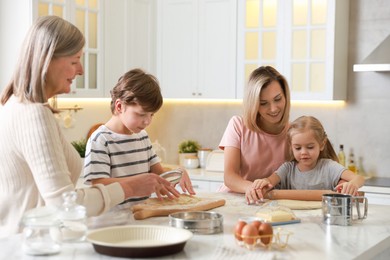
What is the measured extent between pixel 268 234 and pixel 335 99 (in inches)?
117

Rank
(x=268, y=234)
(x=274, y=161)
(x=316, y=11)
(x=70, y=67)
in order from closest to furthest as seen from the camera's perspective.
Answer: (x=268, y=234) → (x=70, y=67) → (x=274, y=161) → (x=316, y=11)

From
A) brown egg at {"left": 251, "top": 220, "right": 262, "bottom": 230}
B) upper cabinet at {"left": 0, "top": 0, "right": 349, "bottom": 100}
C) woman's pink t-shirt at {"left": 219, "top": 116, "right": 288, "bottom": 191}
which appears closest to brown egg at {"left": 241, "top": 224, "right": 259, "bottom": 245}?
brown egg at {"left": 251, "top": 220, "right": 262, "bottom": 230}

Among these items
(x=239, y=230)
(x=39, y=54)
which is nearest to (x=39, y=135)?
(x=39, y=54)

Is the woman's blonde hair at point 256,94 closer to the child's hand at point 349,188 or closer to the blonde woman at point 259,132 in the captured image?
the blonde woman at point 259,132

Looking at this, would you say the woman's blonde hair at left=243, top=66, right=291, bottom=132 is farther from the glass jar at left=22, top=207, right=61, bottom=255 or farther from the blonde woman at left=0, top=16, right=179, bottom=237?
the glass jar at left=22, top=207, right=61, bottom=255

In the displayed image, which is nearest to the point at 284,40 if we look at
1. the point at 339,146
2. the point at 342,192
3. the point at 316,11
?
the point at 316,11

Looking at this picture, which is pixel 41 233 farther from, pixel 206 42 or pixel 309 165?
pixel 206 42

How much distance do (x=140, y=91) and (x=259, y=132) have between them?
70 centimetres

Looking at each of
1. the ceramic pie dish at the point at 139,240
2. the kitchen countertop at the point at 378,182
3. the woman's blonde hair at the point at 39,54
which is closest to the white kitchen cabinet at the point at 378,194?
the kitchen countertop at the point at 378,182

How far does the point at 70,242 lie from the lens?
2.03 m

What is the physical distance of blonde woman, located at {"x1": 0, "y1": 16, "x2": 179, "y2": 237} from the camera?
209 cm

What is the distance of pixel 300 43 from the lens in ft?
16.0

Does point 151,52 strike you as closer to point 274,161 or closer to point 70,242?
point 274,161

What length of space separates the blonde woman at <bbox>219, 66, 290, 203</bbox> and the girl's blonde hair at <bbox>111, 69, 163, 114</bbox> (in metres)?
0.53
